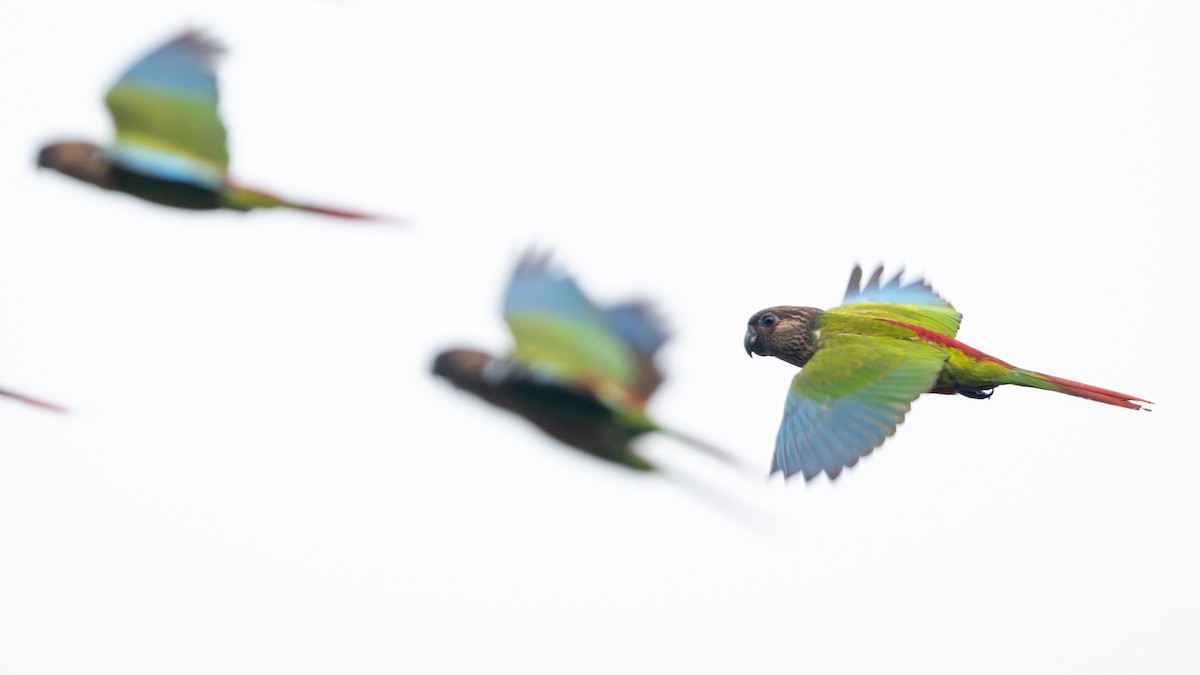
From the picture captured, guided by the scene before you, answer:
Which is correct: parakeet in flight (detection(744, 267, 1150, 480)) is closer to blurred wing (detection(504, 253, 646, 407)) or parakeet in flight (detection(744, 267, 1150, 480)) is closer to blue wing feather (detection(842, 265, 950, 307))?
blue wing feather (detection(842, 265, 950, 307))

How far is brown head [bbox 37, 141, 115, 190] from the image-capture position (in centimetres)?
702

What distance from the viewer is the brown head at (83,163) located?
7016mm

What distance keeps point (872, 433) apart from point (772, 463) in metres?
0.69

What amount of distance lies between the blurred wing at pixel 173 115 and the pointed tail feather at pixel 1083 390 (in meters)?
6.66

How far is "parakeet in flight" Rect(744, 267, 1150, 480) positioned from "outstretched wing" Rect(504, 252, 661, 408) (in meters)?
4.58

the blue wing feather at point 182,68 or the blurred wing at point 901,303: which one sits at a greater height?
the blurred wing at point 901,303

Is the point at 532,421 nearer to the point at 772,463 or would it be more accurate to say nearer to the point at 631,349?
the point at 631,349

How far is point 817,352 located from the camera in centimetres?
1198

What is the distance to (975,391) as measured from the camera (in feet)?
40.3

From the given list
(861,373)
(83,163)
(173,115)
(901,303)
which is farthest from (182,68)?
(901,303)

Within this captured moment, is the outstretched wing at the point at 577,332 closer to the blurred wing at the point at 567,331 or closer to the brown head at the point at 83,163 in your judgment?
the blurred wing at the point at 567,331

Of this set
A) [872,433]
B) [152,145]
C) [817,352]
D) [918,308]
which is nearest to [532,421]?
[152,145]

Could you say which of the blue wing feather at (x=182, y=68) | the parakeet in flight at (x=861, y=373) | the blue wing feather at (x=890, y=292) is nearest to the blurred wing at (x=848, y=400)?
the parakeet in flight at (x=861, y=373)

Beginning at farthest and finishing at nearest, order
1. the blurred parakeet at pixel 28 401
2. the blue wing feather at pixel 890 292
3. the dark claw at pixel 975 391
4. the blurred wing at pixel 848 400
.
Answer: the blue wing feather at pixel 890 292
the dark claw at pixel 975 391
the blurred wing at pixel 848 400
the blurred parakeet at pixel 28 401
